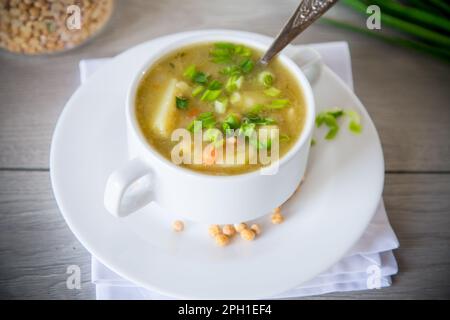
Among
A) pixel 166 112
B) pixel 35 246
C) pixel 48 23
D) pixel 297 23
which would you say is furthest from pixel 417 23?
pixel 35 246

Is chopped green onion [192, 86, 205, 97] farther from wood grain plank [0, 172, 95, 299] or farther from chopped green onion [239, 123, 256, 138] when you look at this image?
wood grain plank [0, 172, 95, 299]

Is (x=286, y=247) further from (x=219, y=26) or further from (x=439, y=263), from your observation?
(x=219, y=26)

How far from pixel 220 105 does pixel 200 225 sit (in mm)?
253

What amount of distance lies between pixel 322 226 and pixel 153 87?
0.45 metres

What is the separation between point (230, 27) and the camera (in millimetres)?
1691

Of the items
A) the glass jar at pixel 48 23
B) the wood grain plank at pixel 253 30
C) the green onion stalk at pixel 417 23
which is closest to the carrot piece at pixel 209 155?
the wood grain plank at pixel 253 30

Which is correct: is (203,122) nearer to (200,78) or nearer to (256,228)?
(200,78)

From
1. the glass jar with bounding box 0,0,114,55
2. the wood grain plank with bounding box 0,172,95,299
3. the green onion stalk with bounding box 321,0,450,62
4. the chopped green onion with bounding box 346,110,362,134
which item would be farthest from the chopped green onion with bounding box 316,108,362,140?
the glass jar with bounding box 0,0,114,55

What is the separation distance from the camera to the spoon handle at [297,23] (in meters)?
1.16

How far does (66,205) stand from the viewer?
3.55 feet

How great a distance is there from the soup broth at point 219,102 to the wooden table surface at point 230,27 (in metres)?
0.37

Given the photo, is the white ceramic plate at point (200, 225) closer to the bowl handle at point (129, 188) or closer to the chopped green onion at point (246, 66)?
the bowl handle at point (129, 188)

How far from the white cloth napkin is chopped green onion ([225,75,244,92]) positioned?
42 centimetres
